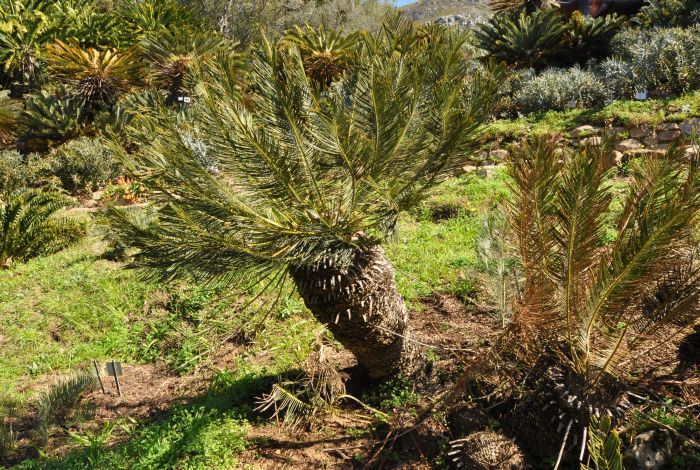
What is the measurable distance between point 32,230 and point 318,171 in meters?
6.45

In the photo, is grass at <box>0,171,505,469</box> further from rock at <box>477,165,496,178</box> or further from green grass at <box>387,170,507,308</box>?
Answer: rock at <box>477,165,496,178</box>

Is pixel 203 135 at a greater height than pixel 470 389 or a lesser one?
greater

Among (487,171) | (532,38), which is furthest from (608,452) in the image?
(532,38)

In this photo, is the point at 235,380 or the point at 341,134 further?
the point at 235,380

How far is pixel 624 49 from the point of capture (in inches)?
394

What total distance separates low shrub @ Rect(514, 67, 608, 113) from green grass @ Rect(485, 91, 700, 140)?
339 mm

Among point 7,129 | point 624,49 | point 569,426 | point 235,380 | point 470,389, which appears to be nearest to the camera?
point 569,426

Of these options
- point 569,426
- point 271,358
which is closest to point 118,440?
point 271,358

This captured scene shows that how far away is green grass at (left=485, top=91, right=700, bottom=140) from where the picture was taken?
24.6ft

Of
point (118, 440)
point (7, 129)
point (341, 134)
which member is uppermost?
point (7, 129)

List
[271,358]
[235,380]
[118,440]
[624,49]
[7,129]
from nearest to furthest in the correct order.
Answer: [118,440] < [235,380] < [271,358] < [624,49] < [7,129]

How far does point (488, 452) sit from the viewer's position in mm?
2783

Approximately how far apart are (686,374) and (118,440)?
3.74m

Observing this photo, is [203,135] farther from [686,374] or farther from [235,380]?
[686,374]
